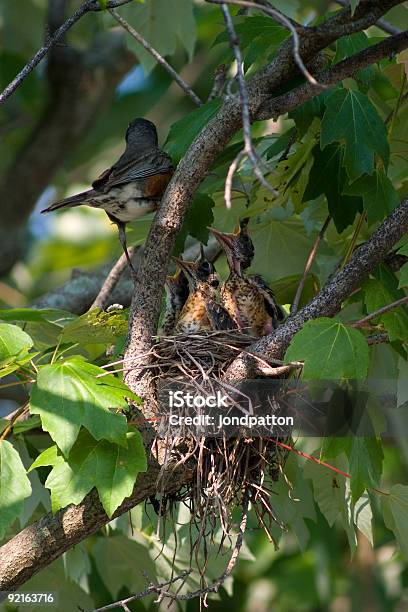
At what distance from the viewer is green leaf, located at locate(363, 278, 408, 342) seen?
10.4 ft

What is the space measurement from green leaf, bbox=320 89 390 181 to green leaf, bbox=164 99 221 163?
453 millimetres

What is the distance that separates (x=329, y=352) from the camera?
2924 millimetres

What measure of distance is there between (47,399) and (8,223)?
438 centimetres

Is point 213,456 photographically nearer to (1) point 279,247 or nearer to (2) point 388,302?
(2) point 388,302

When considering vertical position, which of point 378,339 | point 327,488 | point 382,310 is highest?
point 382,310

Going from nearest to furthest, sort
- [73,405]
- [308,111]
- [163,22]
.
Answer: [73,405] → [308,111] → [163,22]

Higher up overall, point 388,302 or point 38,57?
point 38,57

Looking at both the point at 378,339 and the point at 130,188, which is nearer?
the point at 378,339

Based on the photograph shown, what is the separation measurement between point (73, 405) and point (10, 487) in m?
0.33

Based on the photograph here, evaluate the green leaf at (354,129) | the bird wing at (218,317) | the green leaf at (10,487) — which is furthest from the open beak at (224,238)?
the green leaf at (10,487)

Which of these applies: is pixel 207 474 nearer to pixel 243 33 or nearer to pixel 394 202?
pixel 394 202

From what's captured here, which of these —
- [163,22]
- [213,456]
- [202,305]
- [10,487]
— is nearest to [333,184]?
[202,305]

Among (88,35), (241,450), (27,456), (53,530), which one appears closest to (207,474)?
(241,450)

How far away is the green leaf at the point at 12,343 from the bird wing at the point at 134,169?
972 mm
